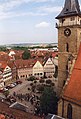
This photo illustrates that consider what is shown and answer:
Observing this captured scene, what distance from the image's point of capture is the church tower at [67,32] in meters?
41.1

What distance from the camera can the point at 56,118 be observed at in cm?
3388

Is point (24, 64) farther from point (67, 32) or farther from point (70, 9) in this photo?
point (70, 9)

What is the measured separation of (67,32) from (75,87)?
10.8 meters

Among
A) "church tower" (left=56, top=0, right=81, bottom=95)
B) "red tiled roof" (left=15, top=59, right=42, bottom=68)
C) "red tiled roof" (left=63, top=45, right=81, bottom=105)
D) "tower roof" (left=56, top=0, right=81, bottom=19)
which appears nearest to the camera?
"red tiled roof" (left=63, top=45, right=81, bottom=105)

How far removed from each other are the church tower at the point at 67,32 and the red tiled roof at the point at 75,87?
14.1 feet

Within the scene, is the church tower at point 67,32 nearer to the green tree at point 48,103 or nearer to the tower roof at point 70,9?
the tower roof at point 70,9

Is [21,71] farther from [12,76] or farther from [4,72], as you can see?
[4,72]

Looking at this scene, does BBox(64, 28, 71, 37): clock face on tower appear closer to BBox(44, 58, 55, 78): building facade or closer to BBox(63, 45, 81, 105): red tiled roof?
BBox(63, 45, 81, 105): red tiled roof

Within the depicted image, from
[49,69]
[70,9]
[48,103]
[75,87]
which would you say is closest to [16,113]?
[48,103]

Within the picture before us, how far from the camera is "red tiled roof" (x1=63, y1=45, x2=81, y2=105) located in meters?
34.7

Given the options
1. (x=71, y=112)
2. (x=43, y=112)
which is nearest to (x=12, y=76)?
(x=43, y=112)

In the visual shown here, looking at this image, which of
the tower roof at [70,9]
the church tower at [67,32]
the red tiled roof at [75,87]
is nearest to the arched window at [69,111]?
the red tiled roof at [75,87]

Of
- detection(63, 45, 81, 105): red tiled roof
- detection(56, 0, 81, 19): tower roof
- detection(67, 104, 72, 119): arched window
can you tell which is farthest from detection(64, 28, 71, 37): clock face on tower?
detection(67, 104, 72, 119): arched window

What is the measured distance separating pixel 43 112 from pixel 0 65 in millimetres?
40465
